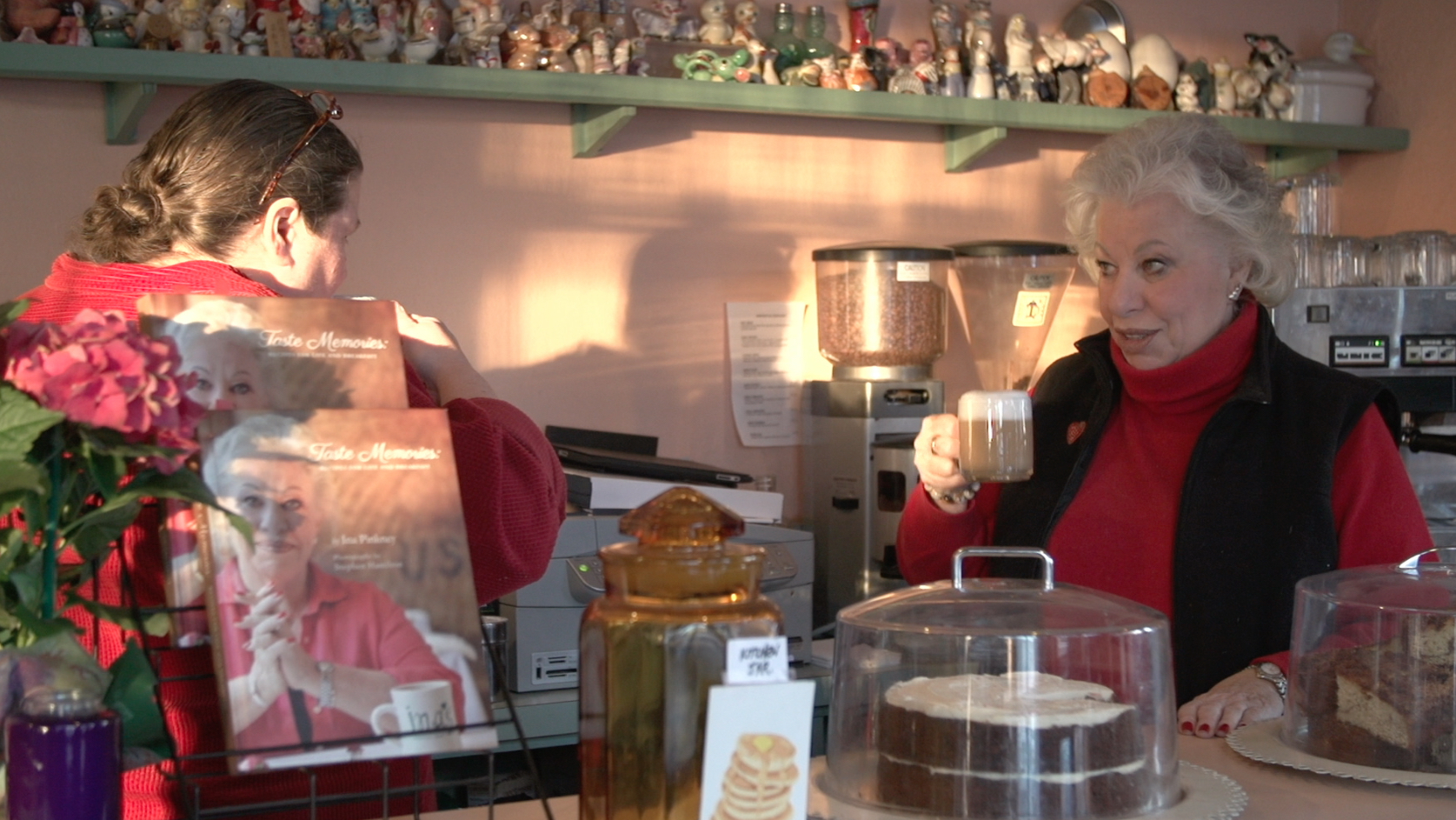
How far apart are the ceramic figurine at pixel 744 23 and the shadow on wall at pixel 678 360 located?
34 cm

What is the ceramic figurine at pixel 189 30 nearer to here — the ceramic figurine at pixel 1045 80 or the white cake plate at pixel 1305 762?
the ceramic figurine at pixel 1045 80

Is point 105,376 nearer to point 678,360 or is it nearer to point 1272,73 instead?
point 678,360

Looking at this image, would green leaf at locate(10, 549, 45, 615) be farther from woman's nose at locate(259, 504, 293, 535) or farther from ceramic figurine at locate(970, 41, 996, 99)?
ceramic figurine at locate(970, 41, 996, 99)

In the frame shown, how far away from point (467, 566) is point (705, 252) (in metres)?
2.08

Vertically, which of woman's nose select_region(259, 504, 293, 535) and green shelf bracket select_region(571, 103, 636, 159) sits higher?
green shelf bracket select_region(571, 103, 636, 159)

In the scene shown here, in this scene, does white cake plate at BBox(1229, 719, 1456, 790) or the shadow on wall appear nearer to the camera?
white cake plate at BBox(1229, 719, 1456, 790)

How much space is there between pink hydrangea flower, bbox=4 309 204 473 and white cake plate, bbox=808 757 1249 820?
57cm

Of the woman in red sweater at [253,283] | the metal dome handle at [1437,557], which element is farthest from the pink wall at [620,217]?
the metal dome handle at [1437,557]

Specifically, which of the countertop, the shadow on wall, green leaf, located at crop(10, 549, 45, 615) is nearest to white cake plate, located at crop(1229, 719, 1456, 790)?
the countertop

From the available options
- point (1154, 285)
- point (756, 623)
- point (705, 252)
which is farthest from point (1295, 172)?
point (756, 623)

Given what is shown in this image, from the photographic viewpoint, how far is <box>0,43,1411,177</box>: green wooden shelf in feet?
7.63

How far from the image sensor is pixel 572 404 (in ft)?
9.29

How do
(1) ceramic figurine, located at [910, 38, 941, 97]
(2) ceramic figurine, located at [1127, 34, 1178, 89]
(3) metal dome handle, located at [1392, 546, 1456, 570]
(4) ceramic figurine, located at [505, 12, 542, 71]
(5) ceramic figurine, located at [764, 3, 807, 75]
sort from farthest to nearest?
(2) ceramic figurine, located at [1127, 34, 1178, 89] → (1) ceramic figurine, located at [910, 38, 941, 97] → (5) ceramic figurine, located at [764, 3, 807, 75] → (4) ceramic figurine, located at [505, 12, 542, 71] → (3) metal dome handle, located at [1392, 546, 1456, 570]

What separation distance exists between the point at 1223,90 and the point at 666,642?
2799 millimetres
